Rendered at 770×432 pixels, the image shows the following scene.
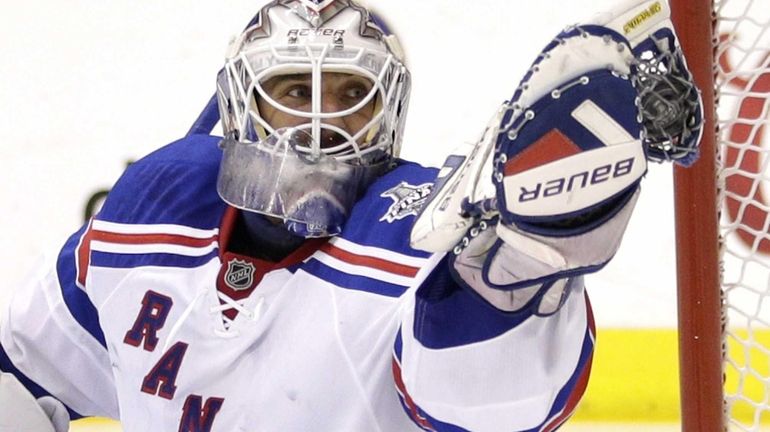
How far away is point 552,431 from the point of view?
1241 mm

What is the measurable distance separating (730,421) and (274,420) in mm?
571

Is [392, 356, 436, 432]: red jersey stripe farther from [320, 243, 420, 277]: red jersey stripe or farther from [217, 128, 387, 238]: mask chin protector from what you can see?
[217, 128, 387, 238]: mask chin protector

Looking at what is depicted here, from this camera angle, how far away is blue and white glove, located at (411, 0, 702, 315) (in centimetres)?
94

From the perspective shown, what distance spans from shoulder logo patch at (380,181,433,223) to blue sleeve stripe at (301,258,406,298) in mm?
73

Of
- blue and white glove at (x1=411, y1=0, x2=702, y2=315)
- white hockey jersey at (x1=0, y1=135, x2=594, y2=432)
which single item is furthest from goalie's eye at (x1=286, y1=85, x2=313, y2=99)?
blue and white glove at (x1=411, y1=0, x2=702, y2=315)

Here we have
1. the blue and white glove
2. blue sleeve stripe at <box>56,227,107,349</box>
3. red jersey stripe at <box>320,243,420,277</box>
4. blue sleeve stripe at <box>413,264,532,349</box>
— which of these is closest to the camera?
the blue and white glove

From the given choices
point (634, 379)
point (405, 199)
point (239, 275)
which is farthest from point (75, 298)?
point (634, 379)

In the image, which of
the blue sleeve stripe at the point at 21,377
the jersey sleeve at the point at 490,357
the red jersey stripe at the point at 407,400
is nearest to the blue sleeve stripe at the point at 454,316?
the jersey sleeve at the point at 490,357

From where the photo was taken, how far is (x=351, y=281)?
1.40 meters

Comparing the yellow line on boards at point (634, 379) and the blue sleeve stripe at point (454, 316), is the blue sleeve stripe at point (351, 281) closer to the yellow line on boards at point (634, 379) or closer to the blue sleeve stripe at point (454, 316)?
the blue sleeve stripe at point (454, 316)

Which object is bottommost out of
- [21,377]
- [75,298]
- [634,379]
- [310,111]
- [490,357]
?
[634,379]

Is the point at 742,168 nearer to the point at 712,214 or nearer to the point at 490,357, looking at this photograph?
the point at 712,214

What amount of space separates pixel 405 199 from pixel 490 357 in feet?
1.08

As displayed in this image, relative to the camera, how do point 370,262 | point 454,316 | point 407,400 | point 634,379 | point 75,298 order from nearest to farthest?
point 454,316
point 407,400
point 370,262
point 75,298
point 634,379
